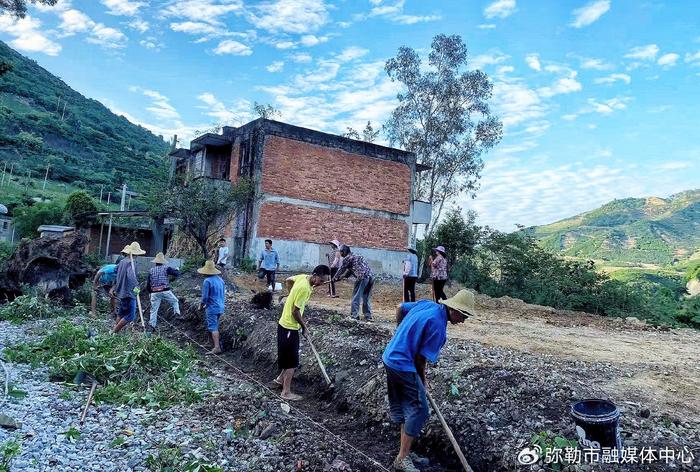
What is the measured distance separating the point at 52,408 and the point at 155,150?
73929 mm

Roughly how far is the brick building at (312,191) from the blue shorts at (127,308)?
35.4 feet

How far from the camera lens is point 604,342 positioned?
10.6m

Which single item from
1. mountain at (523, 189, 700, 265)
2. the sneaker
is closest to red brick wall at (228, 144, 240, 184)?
the sneaker

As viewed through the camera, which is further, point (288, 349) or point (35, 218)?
point (35, 218)

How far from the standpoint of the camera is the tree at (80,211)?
27872 millimetres

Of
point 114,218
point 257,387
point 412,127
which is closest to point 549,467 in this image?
point 257,387

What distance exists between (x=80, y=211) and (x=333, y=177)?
15.9 meters

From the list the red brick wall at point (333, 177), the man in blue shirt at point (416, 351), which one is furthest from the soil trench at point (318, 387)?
the red brick wall at point (333, 177)

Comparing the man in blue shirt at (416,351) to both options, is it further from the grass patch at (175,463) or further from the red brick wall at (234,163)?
the red brick wall at (234,163)

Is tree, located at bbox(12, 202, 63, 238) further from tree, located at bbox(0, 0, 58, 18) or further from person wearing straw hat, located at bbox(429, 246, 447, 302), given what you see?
person wearing straw hat, located at bbox(429, 246, 447, 302)

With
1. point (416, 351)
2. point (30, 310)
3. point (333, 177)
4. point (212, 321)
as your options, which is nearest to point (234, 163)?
point (333, 177)

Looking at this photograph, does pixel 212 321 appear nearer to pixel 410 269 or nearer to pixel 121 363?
pixel 121 363

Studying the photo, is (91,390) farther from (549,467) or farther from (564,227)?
(564,227)

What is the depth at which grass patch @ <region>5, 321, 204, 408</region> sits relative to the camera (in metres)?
5.88
